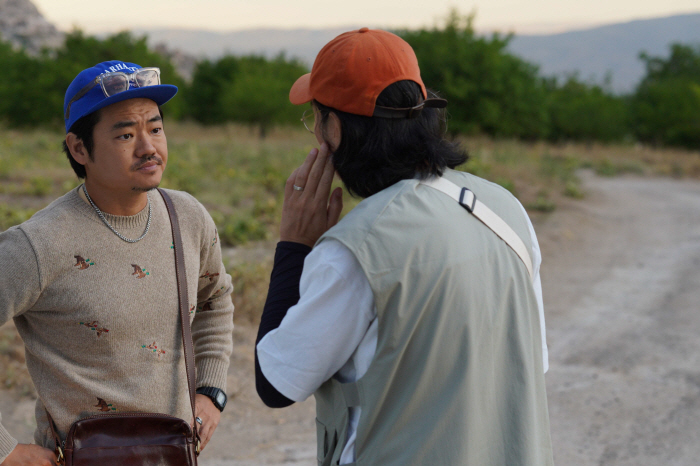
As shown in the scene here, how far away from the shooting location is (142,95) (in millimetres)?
1972

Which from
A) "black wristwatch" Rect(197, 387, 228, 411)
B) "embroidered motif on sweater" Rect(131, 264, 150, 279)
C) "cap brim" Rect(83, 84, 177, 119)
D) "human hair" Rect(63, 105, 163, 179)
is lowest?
"black wristwatch" Rect(197, 387, 228, 411)

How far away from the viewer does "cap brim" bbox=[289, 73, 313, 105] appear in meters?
1.68

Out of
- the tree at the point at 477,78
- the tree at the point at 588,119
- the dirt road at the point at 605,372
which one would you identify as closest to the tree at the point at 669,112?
the tree at the point at 588,119

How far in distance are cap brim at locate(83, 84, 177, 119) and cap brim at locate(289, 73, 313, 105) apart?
367 millimetres

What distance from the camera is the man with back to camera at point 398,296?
140 cm

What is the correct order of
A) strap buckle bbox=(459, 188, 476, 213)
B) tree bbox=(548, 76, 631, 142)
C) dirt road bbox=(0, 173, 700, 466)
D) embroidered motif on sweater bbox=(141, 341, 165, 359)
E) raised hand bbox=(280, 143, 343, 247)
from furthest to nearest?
tree bbox=(548, 76, 631, 142)
dirt road bbox=(0, 173, 700, 466)
embroidered motif on sweater bbox=(141, 341, 165, 359)
raised hand bbox=(280, 143, 343, 247)
strap buckle bbox=(459, 188, 476, 213)

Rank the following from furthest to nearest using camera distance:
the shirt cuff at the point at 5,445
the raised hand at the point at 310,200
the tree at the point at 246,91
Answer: the tree at the point at 246,91 < the shirt cuff at the point at 5,445 < the raised hand at the point at 310,200

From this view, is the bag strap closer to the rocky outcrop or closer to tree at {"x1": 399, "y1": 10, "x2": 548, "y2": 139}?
tree at {"x1": 399, "y1": 10, "x2": 548, "y2": 139}

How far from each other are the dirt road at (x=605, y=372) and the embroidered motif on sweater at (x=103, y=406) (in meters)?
2.25

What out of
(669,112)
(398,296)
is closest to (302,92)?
(398,296)

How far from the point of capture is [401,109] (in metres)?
1.59

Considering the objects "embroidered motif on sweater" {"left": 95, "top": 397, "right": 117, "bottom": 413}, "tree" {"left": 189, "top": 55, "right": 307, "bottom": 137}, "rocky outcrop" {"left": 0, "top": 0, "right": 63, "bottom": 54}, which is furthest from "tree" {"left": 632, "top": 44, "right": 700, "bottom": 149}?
"rocky outcrop" {"left": 0, "top": 0, "right": 63, "bottom": 54}

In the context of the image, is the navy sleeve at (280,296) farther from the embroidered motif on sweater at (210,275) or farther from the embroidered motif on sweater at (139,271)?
the embroidered motif on sweater at (210,275)

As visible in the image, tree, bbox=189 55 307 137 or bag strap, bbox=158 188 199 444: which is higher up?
bag strap, bbox=158 188 199 444
